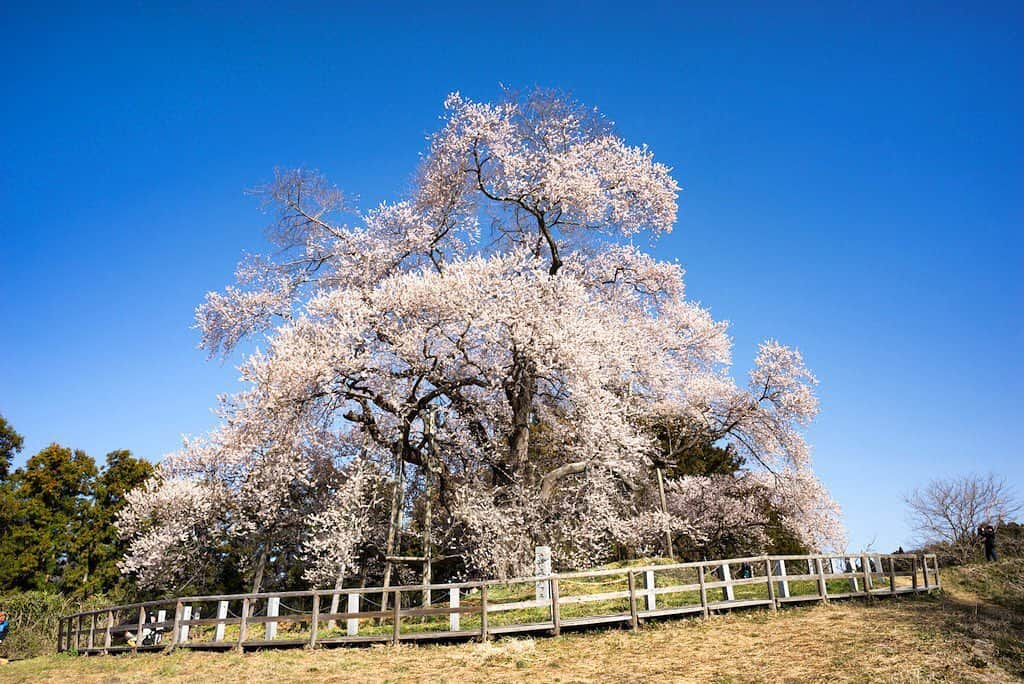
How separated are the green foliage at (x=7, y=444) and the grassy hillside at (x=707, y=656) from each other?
2331cm

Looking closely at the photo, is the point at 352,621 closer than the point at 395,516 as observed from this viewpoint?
Yes

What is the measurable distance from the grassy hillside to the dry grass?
0.07 ft

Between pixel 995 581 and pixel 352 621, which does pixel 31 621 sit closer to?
pixel 352 621

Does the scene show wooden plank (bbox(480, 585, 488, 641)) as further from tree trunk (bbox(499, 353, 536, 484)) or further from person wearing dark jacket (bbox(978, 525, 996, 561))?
person wearing dark jacket (bbox(978, 525, 996, 561))

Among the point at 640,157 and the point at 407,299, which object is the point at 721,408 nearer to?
the point at 640,157

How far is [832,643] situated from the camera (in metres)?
13.2

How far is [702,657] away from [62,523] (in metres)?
35.2

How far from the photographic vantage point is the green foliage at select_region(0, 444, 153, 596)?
3319 centimetres

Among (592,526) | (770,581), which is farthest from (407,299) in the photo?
(770,581)

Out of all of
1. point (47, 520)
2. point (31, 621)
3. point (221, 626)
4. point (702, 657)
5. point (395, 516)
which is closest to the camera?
point (702, 657)

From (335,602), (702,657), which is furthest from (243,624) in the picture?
(702,657)

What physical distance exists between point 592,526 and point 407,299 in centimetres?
993

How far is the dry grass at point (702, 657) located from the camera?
38.0 ft

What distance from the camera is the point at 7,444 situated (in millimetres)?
36250
